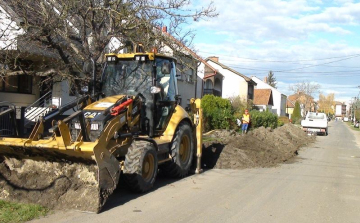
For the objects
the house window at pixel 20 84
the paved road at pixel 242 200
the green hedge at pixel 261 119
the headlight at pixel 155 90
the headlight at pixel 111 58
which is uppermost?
the headlight at pixel 111 58

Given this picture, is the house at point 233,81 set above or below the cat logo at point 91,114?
above

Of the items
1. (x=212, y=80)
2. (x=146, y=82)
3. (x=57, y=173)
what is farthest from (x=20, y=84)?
(x=212, y=80)

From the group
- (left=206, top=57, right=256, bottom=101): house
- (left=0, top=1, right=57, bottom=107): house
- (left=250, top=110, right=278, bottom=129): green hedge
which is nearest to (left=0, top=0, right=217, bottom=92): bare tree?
(left=0, top=1, right=57, bottom=107): house

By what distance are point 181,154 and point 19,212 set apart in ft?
14.7

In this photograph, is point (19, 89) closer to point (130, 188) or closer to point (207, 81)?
point (130, 188)

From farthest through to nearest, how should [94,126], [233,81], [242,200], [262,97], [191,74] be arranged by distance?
[262,97]
[233,81]
[191,74]
[242,200]
[94,126]

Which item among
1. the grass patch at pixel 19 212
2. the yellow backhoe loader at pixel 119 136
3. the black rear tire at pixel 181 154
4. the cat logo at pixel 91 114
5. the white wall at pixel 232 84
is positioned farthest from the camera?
the white wall at pixel 232 84

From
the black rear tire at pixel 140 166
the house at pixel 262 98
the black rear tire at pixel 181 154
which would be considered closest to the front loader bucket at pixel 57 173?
the black rear tire at pixel 140 166

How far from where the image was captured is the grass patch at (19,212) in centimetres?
575

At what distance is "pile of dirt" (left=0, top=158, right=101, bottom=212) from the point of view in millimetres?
6285

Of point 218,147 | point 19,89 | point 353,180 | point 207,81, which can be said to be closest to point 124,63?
point 218,147

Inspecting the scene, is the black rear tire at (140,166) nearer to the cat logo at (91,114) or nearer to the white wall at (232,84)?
the cat logo at (91,114)

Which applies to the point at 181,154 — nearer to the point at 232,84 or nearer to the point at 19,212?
the point at 19,212

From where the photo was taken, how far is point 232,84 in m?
53.8
